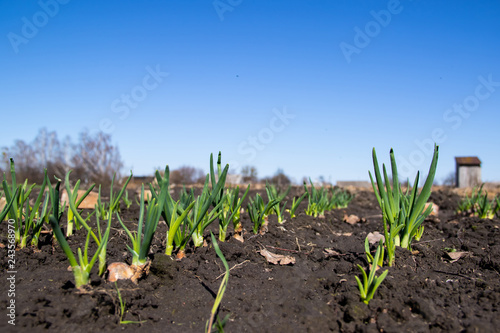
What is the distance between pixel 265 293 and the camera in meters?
1.91

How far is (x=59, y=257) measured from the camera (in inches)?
89.6

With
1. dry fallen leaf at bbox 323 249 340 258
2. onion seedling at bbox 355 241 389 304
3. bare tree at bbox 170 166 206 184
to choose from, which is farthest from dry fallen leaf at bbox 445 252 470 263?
bare tree at bbox 170 166 206 184

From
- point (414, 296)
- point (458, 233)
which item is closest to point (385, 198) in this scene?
point (414, 296)

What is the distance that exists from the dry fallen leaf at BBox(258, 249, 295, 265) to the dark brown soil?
5 centimetres

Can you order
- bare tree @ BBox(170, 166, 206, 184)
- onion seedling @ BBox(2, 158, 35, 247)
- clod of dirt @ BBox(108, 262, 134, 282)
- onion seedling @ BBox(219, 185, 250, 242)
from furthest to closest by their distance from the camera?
bare tree @ BBox(170, 166, 206, 184) < onion seedling @ BBox(219, 185, 250, 242) < onion seedling @ BBox(2, 158, 35, 247) < clod of dirt @ BBox(108, 262, 134, 282)

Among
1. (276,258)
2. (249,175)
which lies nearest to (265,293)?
(276,258)

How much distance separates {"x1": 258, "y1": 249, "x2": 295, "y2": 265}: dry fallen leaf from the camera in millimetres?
2301

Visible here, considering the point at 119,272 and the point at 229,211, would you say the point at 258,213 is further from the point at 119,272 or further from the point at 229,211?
the point at 119,272

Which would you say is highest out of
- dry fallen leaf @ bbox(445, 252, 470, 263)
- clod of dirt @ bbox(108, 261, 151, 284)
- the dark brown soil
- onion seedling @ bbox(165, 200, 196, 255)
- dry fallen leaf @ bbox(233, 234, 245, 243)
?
onion seedling @ bbox(165, 200, 196, 255)

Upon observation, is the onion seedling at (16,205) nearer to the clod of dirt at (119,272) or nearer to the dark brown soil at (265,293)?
the dark brown soil at (265,293)

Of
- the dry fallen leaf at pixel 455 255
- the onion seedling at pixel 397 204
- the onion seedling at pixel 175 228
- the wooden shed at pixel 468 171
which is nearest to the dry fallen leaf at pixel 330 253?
the onion seedling at pixel 397 204

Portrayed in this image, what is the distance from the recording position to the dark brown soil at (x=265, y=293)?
150 cm

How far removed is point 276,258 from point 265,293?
0.47m

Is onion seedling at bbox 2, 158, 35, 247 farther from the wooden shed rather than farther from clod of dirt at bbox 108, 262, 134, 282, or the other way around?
the wooden shed
